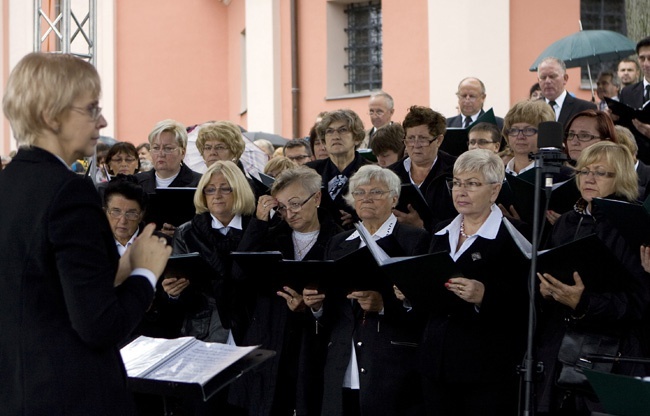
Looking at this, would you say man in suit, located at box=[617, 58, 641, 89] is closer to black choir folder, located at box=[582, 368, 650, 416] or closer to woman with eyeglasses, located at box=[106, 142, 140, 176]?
woman with eyeglasses, located at box=[106, 142, 140, 176]

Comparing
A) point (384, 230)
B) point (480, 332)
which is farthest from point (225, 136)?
point (480, 332)

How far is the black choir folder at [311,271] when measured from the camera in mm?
5473

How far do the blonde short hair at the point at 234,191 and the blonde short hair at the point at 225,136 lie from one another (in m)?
1.09

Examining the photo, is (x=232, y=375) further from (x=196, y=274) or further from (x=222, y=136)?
(x=222, y=136)

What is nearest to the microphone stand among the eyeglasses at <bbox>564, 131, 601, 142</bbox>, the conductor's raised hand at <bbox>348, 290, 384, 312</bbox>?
the conductor's raised hand at <bbox>348, 290, 384, 312</bbox>

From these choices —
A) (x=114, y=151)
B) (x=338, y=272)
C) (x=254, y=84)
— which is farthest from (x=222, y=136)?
(x=254, y=84)

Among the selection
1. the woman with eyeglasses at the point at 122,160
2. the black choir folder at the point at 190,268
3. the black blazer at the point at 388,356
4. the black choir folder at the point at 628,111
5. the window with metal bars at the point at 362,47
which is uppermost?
the window with metal bars at the point at 362,47

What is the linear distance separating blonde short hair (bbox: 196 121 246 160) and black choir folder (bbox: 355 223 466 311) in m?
2.78

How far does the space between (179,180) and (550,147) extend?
353cm

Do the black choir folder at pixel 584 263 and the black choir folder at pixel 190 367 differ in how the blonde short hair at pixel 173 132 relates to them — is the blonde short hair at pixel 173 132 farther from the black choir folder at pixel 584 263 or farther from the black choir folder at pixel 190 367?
the black choir folder at pixel 190 367

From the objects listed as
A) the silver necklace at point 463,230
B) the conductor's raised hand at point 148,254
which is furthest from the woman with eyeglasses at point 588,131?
the conductor's raised hand at point 148,254

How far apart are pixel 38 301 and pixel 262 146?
8.67m

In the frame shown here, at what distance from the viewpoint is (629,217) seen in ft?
16.5

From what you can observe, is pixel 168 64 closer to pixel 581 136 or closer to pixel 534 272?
pixel 581 136
